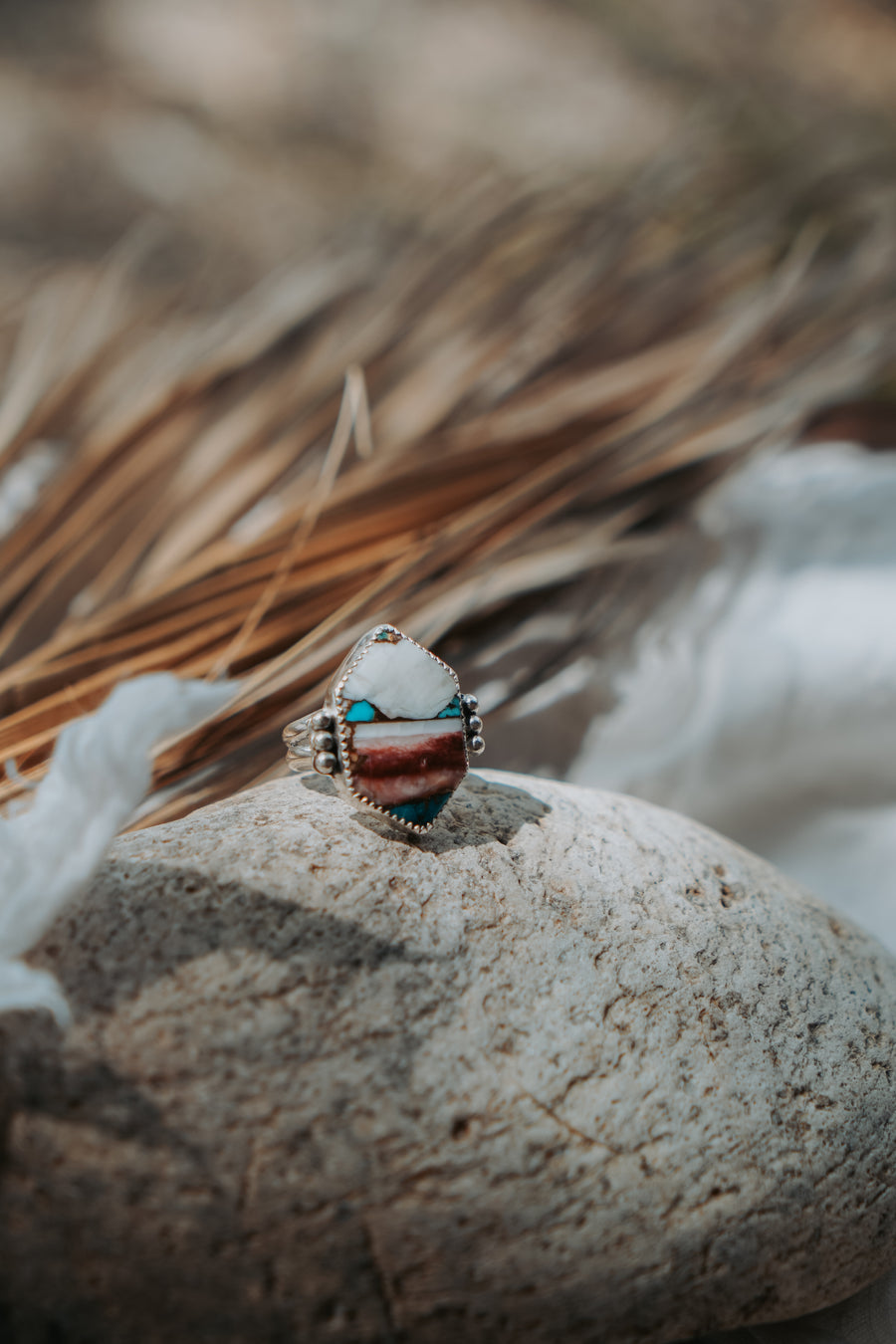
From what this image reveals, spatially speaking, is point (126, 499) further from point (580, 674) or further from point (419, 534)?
point (580, 674)

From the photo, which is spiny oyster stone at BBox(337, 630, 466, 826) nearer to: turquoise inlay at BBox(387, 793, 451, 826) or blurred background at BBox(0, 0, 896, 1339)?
turquoise inlay at BBox(387, 793, 451, 826)

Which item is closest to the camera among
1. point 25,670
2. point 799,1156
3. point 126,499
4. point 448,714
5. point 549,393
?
point 799,1156

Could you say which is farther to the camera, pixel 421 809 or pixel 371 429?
pixel 371 429

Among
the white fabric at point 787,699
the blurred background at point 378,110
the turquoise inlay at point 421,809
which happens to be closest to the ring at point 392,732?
the turquoise inlay at point 421,809

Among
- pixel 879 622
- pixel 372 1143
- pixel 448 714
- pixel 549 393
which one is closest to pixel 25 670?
pixel 448 714

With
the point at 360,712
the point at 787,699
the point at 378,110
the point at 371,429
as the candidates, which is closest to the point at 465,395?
the point at 371,429

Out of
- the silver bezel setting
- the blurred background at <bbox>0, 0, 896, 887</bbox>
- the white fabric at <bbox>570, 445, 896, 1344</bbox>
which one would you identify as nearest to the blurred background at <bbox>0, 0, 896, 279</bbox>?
the blurred background at <bbox>0, 0, 896, 887</bbox>

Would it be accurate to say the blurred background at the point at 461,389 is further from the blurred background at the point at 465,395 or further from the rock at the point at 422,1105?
the rock at the point at 422,1105

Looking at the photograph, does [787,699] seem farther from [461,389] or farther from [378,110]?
[378,110]
